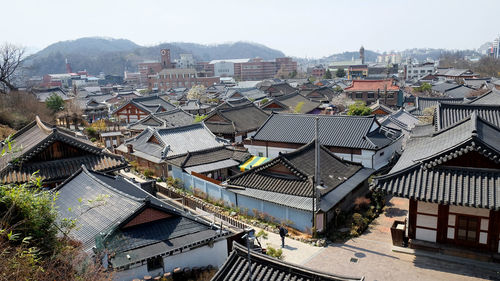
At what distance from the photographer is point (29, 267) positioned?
705cm

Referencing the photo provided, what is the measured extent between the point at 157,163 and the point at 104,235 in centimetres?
1744

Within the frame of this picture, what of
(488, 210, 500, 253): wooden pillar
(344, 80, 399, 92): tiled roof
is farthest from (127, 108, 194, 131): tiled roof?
(344, 80, 399, 92): tiled roof

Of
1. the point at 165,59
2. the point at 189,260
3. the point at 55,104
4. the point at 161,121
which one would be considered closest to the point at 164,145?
the point at 161,121

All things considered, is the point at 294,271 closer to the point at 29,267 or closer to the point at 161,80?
the point at 29,267

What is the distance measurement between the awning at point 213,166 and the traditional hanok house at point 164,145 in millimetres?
3382

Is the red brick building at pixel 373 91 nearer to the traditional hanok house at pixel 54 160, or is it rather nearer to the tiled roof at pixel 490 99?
the tiled roof at pixel 490 99

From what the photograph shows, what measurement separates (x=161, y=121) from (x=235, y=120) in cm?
952

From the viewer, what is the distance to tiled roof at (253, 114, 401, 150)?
3008 cm

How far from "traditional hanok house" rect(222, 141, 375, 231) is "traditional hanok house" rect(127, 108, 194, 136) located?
2334cm

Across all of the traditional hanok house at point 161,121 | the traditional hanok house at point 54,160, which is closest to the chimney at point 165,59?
the traditional hanok house at point 161,121

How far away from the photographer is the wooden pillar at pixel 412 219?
51.1 ft

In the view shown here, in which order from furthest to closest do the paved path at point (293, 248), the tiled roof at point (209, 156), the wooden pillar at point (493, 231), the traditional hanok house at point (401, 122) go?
1. the traditional hanok house at point (401, 122)
2. the tiled roof at point (209, 156)
3. the paved path at point (293, 248)
4. the wooden pillar at point (493, 231)

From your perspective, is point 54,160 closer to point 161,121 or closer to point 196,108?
point 161,121

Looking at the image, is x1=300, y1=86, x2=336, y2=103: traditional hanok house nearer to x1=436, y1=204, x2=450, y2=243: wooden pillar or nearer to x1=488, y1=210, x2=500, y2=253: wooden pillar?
x1=436, y1=204, x2=450, y2=243: wooden pillar
